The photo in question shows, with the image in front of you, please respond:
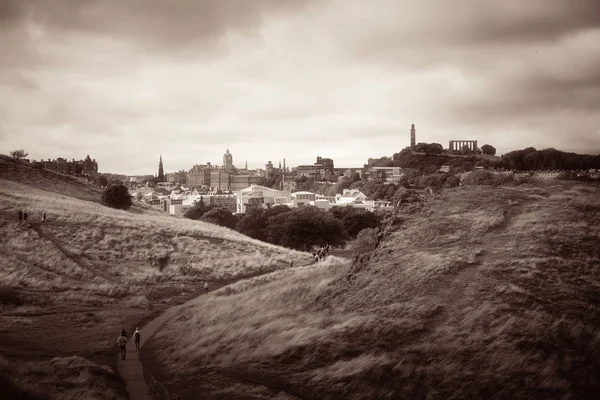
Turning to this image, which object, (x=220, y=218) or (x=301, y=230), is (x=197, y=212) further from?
(x=301, y=230)

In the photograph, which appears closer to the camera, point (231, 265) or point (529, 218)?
point (529, 218)

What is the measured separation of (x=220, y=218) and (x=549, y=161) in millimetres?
52882

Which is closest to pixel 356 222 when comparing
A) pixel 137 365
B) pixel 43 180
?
pixel 43 180

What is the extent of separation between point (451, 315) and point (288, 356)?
5.10 metres

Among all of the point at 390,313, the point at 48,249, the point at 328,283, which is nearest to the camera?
the point at 390,313

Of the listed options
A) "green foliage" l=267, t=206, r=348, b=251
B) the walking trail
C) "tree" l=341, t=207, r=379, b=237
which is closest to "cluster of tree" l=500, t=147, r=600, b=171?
"tree" l=341, t=207, r=379, b=237

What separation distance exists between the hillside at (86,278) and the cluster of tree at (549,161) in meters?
36.3

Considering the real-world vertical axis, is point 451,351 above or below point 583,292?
below

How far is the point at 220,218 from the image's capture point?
274 feet

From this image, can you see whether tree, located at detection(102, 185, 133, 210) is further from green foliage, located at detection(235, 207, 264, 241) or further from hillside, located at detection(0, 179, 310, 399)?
green foliage, located at detection(235, 207, 264, 241)

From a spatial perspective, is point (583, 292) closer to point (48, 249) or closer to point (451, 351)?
point (451, 351)

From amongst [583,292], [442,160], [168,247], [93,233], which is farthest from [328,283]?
[442,160]

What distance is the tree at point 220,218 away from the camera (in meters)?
81.8

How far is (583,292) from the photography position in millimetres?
15859
